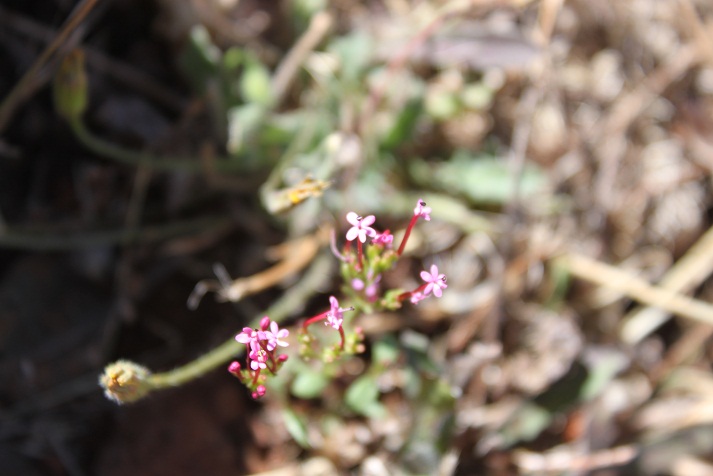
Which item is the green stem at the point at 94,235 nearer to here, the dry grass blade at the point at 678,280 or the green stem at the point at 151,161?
the green stem at the point at 151,161

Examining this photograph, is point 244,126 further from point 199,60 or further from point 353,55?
point 353,55

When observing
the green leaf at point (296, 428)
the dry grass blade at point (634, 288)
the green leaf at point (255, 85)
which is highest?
the green leaf at point (255, 85)

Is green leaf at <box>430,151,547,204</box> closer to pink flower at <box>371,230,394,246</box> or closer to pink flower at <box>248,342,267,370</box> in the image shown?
pink flower at <box>371,230,394,246</box>

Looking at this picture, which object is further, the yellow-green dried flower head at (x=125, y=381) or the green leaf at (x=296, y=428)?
the green leaf at (x=296, y=428)

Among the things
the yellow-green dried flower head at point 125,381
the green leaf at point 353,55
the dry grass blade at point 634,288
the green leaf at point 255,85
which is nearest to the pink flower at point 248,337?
the yellow-green dried flower head at point 125,381

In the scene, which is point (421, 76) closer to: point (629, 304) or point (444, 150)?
point (444, 150)

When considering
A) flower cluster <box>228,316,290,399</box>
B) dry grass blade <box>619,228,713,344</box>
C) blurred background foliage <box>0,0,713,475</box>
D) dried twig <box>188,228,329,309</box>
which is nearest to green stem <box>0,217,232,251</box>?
blurred background foliage <box>0,0,713,475</box>
